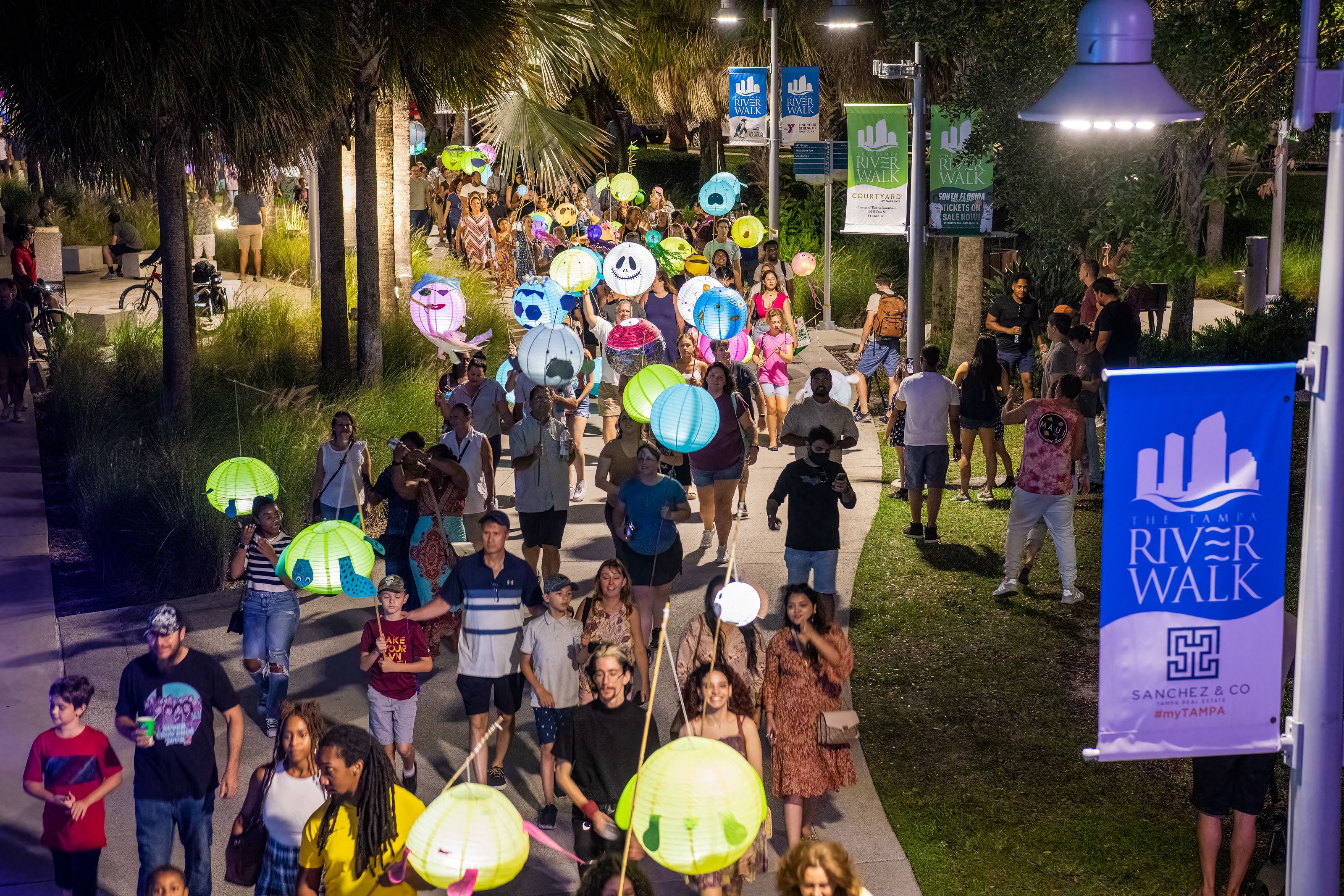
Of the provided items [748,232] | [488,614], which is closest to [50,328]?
[748,232]

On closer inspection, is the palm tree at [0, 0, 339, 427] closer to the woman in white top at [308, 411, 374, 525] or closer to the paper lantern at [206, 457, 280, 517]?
the woman in white top at [308, 411, 374, 525]

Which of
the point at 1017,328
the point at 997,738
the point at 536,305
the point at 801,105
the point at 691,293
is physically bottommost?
the point at 997,738

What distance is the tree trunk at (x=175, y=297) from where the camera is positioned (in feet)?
47.9

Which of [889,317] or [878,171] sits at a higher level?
[878,171]

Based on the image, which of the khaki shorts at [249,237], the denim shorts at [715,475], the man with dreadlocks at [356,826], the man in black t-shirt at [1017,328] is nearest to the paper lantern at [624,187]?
the khaki shorts at [249,237]

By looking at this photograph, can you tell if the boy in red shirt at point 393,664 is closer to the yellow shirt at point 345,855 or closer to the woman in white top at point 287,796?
the woman in white top at point 287,796

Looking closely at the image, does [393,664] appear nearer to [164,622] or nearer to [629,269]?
[164,622]

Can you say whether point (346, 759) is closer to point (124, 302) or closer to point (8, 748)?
point (8, 748)

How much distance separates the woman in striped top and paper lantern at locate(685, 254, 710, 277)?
933 centimetres

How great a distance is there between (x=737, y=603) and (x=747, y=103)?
1911cm

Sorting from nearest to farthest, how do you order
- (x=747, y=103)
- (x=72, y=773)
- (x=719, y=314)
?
(x=72, y=773), (x=719, y=314), (x=747, y=103)

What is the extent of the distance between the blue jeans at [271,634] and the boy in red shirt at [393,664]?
3.71 feet

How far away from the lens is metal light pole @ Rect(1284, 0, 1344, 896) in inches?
223

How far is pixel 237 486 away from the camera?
9562mm
